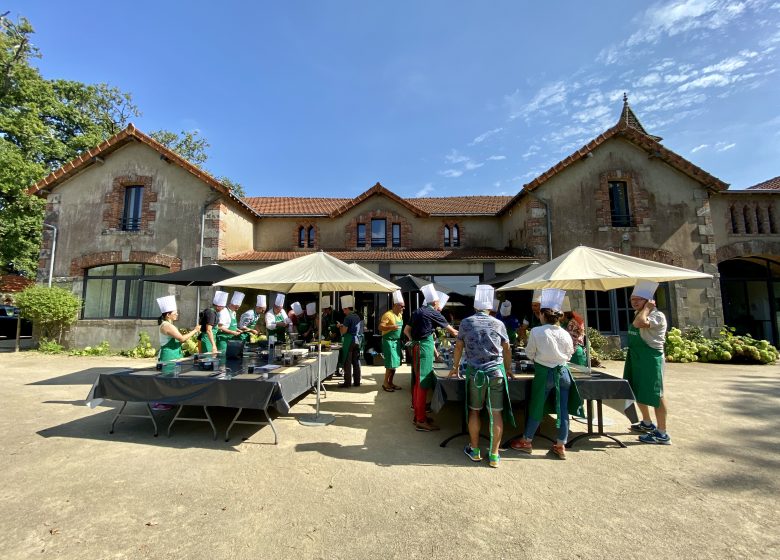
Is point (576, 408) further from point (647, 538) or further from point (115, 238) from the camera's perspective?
point (115, 238)

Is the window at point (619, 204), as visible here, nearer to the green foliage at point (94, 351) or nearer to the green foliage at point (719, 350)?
the green foliage at point (719, 350)

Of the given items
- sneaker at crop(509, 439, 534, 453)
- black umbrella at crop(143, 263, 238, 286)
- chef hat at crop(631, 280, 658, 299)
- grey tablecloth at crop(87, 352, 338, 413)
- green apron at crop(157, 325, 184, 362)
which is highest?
black umbrella at crop(143, 263, 238, 286)

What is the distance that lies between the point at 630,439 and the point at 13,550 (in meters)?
6.10

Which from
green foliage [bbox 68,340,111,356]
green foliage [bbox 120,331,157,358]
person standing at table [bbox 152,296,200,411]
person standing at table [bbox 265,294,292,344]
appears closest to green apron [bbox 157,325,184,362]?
person standing at table [bbox 152,296,200,411]

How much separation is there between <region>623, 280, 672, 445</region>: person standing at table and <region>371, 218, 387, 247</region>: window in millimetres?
11454

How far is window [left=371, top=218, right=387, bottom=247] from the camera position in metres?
15.2

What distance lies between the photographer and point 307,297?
1403 cm

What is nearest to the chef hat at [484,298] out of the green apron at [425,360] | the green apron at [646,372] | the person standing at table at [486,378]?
the person standing at table at [486,378]

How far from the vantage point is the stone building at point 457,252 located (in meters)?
12.3

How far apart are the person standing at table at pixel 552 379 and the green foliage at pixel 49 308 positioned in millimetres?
14755

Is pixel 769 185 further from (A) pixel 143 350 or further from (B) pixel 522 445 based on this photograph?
(A) pixel 143 350

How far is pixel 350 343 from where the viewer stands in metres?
7.30

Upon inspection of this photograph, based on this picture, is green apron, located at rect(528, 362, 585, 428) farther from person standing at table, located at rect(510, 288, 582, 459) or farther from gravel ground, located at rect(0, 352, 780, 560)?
gravel ground, located at rect(0, 352, 780, 560)

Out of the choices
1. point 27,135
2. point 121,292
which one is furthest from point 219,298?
point 27,135
